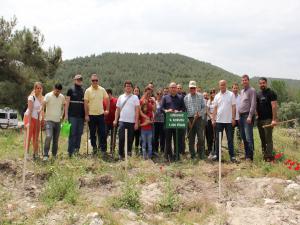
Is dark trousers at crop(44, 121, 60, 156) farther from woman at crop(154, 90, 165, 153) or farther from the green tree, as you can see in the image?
the green tree

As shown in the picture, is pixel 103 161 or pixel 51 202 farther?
pixel 103 161

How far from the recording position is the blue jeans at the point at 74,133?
815 centimetres

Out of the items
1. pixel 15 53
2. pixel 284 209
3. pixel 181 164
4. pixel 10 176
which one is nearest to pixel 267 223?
pixel 284 209

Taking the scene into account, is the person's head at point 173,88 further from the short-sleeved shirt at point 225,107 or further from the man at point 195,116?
the short-sleeved shirt at point 225,107

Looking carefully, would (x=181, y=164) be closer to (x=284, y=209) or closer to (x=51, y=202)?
(x=284, y=209)

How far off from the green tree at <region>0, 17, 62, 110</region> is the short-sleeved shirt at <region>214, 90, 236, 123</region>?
13.5 metres

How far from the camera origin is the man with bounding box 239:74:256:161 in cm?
792

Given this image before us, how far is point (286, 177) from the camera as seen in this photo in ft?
22.6

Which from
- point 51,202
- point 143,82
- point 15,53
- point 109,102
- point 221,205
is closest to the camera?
point 51,202

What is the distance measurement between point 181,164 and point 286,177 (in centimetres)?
211

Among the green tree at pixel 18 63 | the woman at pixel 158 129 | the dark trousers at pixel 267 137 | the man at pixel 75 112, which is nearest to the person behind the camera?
the dark trousers at pixel 267 137

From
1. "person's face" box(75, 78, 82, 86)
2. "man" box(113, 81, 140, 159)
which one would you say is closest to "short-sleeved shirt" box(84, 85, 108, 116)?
"person's face" box(75, 78, 82, 86)

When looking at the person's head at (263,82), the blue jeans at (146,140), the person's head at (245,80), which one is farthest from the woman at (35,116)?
the person's head at (263,82)

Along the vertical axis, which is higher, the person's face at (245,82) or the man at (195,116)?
the person's face at (245,82)
